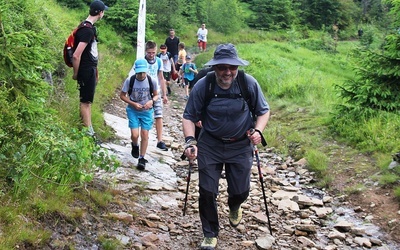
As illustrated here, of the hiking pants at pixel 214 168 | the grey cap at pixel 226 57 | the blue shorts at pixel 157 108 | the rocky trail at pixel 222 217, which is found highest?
the grey cap at pixel 226 57

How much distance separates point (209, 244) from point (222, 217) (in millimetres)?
1147

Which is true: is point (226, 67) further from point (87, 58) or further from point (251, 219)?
point (87, 58)

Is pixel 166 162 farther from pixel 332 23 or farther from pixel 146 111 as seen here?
pixel 332 23

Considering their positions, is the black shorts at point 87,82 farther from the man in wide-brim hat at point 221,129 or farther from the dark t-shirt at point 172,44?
the dark t-shirt at point 172,44

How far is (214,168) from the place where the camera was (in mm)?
5066

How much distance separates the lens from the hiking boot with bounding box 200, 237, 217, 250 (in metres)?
5.12

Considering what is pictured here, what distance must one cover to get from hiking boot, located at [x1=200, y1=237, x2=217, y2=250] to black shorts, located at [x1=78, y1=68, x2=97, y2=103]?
344 cm

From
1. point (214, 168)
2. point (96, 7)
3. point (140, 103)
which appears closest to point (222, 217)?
point (214, 168)

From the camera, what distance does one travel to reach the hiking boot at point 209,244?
16.8ft

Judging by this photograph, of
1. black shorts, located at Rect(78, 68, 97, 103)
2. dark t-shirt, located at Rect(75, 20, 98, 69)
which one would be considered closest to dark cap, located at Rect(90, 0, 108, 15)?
dark t-shirt, located at Rect(75, 20, 98, 69)

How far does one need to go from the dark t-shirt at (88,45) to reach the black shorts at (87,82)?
10 centimetres

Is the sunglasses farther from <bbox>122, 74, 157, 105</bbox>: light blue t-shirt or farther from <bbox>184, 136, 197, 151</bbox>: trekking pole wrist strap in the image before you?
<bbox>122, 74, 157, 105</bbox>: light blue t-shirt

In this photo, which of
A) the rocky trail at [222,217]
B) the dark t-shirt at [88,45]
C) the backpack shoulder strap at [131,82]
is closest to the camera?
the rocky trail at [222,217]

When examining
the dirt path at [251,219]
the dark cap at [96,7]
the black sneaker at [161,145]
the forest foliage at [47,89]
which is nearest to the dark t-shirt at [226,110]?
the forest foliage at [47,89]
